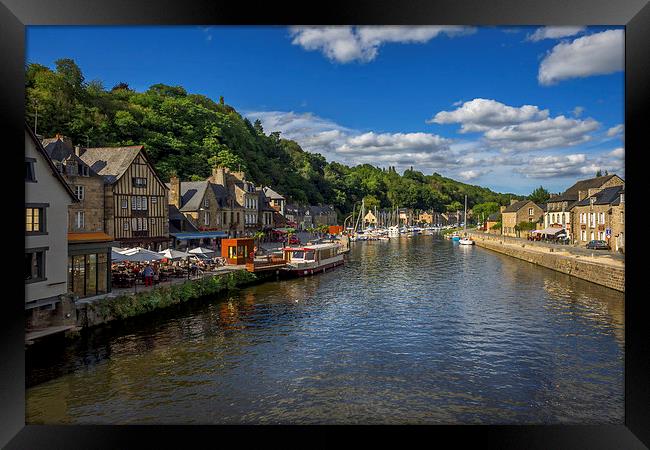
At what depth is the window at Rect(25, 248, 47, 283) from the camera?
11.3 m

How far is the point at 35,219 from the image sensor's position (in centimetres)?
1173

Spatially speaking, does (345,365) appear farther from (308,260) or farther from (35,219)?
(308,260)

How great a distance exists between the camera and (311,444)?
4.81 m

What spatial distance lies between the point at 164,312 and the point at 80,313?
3451mm

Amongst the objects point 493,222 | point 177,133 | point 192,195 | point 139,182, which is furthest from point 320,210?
point 139,182

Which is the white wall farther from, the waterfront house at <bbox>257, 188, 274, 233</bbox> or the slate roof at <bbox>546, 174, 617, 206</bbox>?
the slate roof at <bbox>546, 174, 617, 206</bbox>

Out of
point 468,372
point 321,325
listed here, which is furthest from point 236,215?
point 468,372

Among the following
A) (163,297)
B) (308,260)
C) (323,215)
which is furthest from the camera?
(323,215)

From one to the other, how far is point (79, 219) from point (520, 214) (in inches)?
2005

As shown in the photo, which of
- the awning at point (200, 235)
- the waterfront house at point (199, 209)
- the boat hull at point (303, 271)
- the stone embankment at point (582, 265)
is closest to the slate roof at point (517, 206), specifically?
the stone embankment at point (582, 265)

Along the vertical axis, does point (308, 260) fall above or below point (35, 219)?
below

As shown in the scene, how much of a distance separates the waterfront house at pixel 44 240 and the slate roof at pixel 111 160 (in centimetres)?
1170
